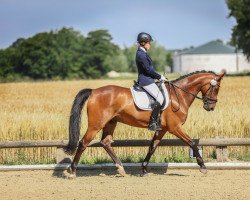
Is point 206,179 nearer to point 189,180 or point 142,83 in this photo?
point 189,180

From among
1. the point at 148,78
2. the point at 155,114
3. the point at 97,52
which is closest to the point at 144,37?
the point at 148,78

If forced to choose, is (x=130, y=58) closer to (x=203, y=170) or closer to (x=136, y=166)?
(x=136, y=166)

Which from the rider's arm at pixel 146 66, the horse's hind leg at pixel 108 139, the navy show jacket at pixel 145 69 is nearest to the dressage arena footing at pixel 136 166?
the horse's hind leg at pixel 108 139

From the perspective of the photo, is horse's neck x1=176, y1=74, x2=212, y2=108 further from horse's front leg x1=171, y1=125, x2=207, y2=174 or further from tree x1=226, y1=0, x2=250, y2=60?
tree x1=226, y1=0, x2=250, y2=60

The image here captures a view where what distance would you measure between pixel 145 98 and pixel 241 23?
210ft

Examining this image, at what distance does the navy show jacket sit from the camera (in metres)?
9.55

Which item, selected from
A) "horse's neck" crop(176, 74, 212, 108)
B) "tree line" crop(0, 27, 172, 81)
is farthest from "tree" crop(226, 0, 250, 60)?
"horse's neck" crop(176, 74, 212, 108)

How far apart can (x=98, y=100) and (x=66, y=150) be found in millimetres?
1154

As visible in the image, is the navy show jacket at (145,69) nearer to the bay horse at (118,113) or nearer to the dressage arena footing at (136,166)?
the bay horse at (118,113)

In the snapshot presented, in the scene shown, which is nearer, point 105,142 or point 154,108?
point 154,108

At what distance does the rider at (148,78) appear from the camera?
31.4ft

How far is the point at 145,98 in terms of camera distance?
9688 millimetres

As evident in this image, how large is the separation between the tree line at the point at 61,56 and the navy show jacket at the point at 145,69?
77.8m

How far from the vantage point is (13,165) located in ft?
36.0
